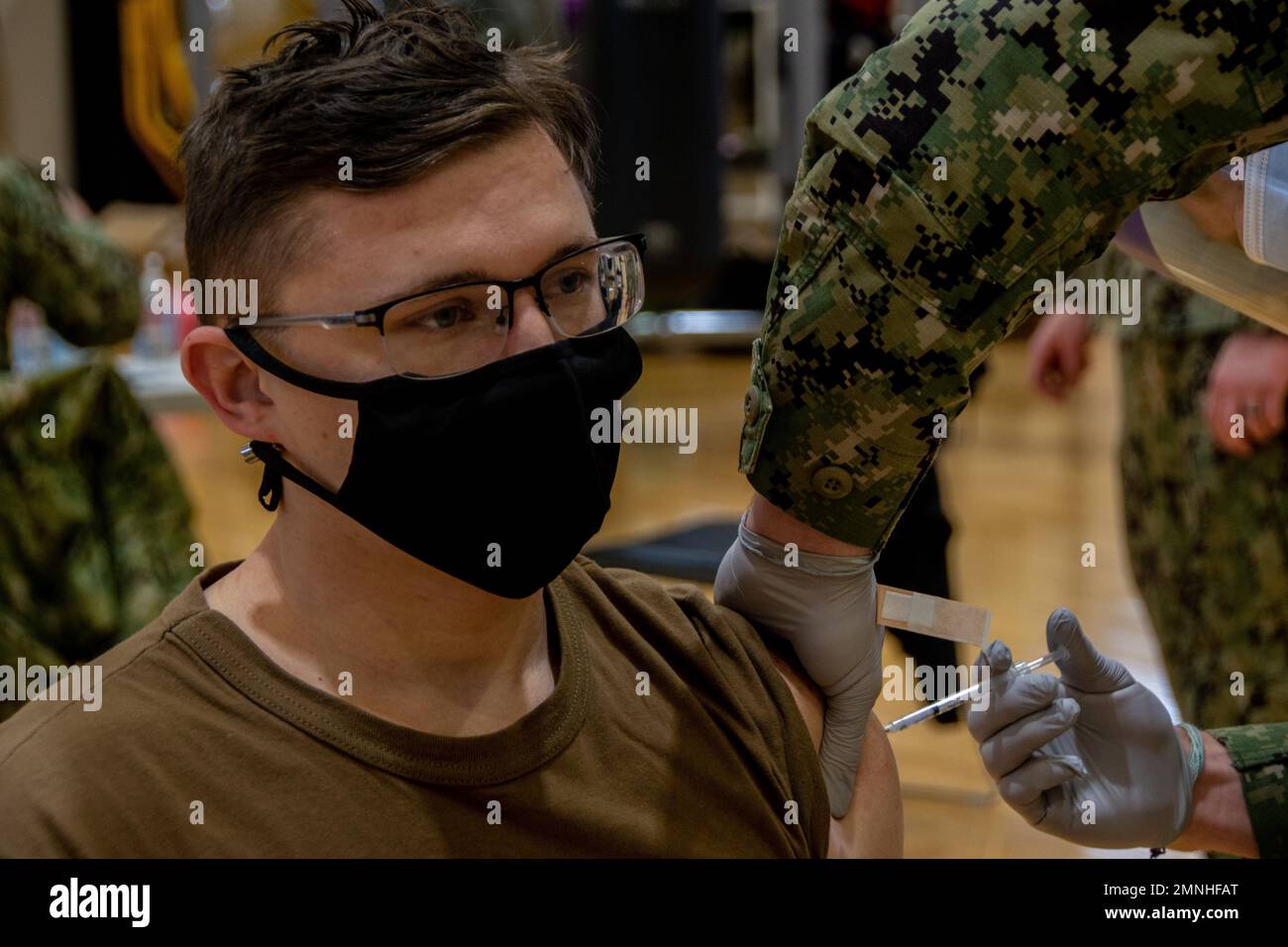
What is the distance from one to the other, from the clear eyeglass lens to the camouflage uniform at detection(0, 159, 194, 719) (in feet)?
5.16

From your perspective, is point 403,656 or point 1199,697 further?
point 1199,697

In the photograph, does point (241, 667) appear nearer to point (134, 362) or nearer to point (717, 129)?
point (134, 362)

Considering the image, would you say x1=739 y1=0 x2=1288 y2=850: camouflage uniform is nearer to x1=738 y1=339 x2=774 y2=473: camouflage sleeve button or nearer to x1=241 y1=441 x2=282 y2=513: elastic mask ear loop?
x1=738 y1=339 x2=774 y2=473: camouflage sleeve button

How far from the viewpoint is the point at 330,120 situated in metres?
0.97

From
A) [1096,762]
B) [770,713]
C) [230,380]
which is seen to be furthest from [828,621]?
[230,380]

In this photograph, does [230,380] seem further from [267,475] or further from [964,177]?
[964,177]

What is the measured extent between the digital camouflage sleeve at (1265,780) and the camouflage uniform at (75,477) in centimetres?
185

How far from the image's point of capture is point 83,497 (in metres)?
2.46

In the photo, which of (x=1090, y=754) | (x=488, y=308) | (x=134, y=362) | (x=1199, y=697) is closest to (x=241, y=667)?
(x=488, y=308)

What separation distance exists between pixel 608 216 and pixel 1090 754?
2455 mm

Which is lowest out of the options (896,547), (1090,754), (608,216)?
(1090,754)

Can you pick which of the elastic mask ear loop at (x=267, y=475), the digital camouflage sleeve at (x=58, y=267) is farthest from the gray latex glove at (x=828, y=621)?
the digital camouflage sleeve at (x=58, y=267)

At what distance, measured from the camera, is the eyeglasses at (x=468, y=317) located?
3.22ft
